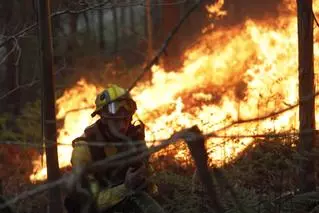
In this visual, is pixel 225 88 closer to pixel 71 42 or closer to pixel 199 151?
pixel 199 151

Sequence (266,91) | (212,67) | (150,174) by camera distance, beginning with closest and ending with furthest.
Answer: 1. (150,174)
2. (266,91)
3. (212,67)

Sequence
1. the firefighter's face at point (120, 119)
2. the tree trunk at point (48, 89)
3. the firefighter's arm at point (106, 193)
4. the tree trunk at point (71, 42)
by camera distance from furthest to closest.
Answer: the tree trunk at point (71, 42) < the tree trunk at point (48, 89) < the firefighter's face at point (120, 119) < the firefighter's arm at point (106, 193)

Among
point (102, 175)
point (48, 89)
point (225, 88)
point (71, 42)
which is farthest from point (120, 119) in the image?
point (71, 42)

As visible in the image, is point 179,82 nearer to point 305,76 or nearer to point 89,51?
point 305,76

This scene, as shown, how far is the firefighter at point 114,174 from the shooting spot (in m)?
4.50

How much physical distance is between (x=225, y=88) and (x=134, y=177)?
704 centimetres


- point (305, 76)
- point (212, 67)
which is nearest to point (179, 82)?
point (212, 67)

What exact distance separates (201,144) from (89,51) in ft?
81.4

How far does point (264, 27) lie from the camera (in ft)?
36.1

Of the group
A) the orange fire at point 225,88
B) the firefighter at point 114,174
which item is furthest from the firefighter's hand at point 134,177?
the orange fire at point 225,88

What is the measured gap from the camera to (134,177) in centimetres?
447

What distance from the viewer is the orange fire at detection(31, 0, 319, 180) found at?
9.34 metres

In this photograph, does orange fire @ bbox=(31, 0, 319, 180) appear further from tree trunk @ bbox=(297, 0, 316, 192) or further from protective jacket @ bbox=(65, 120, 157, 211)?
protective jacket @ bbox=(65, 120, 157, 211)

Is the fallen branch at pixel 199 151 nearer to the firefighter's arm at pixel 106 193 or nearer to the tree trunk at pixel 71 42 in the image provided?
the firefighter's arm at pixel 106 193
